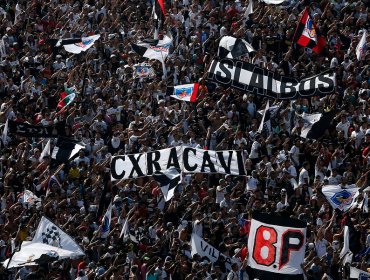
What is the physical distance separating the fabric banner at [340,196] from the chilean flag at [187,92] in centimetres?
456

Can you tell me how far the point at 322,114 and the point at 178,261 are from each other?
6.10 metres

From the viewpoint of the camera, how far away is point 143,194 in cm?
3084

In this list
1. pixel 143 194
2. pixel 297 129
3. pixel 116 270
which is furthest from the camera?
pixel 297 129

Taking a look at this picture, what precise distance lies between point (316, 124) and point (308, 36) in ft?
10.6

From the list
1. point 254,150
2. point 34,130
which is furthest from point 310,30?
point 34,130

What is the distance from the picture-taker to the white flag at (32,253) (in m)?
27.5

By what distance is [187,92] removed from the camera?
112 ft

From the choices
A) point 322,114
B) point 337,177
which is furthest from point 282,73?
point 337,177

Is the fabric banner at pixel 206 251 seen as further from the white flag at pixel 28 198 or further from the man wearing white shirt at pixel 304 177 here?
the white flag at pixel 28 198

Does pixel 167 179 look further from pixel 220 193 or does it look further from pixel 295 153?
pixel 295 153

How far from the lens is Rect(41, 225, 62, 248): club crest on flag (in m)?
28.0

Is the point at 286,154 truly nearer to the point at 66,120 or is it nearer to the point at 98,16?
the point at 66,120

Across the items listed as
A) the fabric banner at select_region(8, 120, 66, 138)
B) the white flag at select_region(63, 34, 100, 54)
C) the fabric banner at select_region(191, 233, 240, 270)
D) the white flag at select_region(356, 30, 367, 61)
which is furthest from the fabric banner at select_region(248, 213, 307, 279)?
the white flag at select_region(63, 34, 100, 54)

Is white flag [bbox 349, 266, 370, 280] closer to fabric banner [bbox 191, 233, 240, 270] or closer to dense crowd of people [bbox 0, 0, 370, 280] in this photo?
dense crowd of people [bbox 0, 0, 370, 280]
